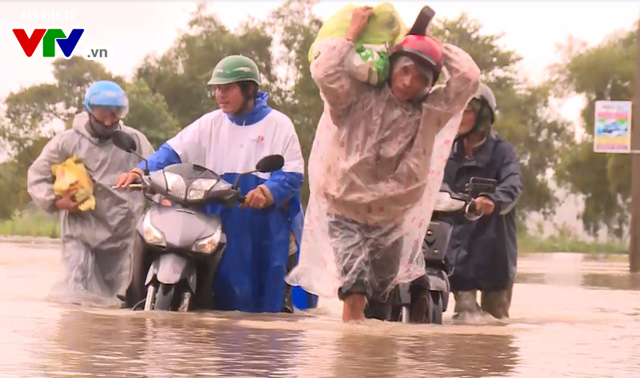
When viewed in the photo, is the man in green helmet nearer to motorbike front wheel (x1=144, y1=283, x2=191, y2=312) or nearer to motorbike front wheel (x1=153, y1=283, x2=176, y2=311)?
motorbike front wheel (x1=144, y1=283, x2=191, y2=312)

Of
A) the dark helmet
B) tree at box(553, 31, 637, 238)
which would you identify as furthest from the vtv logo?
tree at box(553, 31, 637, 238)

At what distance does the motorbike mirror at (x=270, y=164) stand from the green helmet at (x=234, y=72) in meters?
0.99

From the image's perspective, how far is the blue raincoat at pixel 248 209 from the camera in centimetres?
1170

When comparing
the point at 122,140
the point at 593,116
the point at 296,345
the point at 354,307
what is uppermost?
the point at 593,116

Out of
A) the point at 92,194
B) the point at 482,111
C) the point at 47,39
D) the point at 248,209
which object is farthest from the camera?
the point at 47,39

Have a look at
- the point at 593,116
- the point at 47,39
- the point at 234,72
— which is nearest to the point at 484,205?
the point at 234,72

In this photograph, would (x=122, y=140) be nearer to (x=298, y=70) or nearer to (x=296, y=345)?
(x=296, y=345)

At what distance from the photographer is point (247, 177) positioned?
1180 centimetres

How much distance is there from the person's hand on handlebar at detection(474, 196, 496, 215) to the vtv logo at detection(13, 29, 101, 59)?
58.1 ft

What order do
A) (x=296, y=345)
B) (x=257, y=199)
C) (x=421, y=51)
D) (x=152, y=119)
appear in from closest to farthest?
(x=296, y=345)
(x=421, y=51)
(x=257, y=199)
(x=152, y=119)

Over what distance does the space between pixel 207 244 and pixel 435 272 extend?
1.36m

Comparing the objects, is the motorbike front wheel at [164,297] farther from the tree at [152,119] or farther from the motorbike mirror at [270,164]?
the tree at [152,119]

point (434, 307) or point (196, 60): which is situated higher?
point (196, 60)

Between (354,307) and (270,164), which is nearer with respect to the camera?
(354,307)
